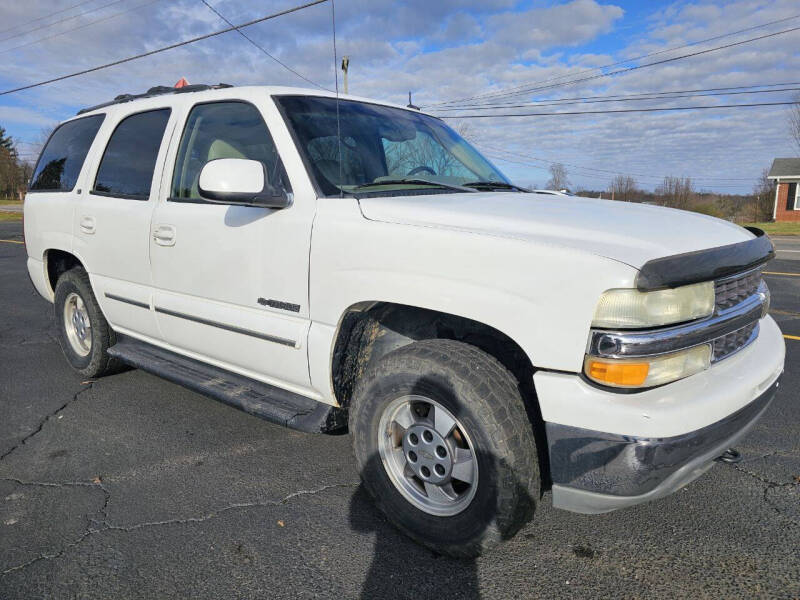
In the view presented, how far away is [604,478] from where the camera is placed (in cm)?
199

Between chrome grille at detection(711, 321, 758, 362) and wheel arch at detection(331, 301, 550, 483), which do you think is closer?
chrome grille at detection(711, 321, 758, 362)

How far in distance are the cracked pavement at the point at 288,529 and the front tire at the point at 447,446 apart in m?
0.19

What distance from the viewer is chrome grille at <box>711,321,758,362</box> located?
7.37 ft

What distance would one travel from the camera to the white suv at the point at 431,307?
199cm

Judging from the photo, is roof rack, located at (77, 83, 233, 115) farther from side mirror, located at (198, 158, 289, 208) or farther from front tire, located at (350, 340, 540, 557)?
front tire, located at (350, 340, 540, 557)

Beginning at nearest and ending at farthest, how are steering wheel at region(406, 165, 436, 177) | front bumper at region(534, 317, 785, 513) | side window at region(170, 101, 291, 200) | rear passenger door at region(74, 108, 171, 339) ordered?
front bumper at region(534, 317, 785, 513), side window at region(170, 101, 291, 200), steering wheel at region(406, 165, 436, 177), rear passenger door at region(74, 108, 171, 339)

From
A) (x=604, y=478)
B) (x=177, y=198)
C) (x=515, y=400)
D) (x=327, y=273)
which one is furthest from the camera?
(x=177, y=198)

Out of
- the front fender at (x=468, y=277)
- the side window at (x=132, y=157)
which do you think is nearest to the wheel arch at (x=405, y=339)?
the front fender at (x=468, y=277)

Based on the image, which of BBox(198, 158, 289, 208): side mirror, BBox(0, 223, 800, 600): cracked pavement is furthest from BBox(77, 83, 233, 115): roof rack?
BBox(0, 223, 800, 600): cracked pavement

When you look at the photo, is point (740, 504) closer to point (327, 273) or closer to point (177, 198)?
point (327, 273)

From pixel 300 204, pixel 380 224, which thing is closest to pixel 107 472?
pixel 300 204

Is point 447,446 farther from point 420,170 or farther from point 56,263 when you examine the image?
point 56,263

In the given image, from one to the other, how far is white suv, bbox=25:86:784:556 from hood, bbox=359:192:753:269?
0.01 m

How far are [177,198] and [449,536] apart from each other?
7.94 feet
